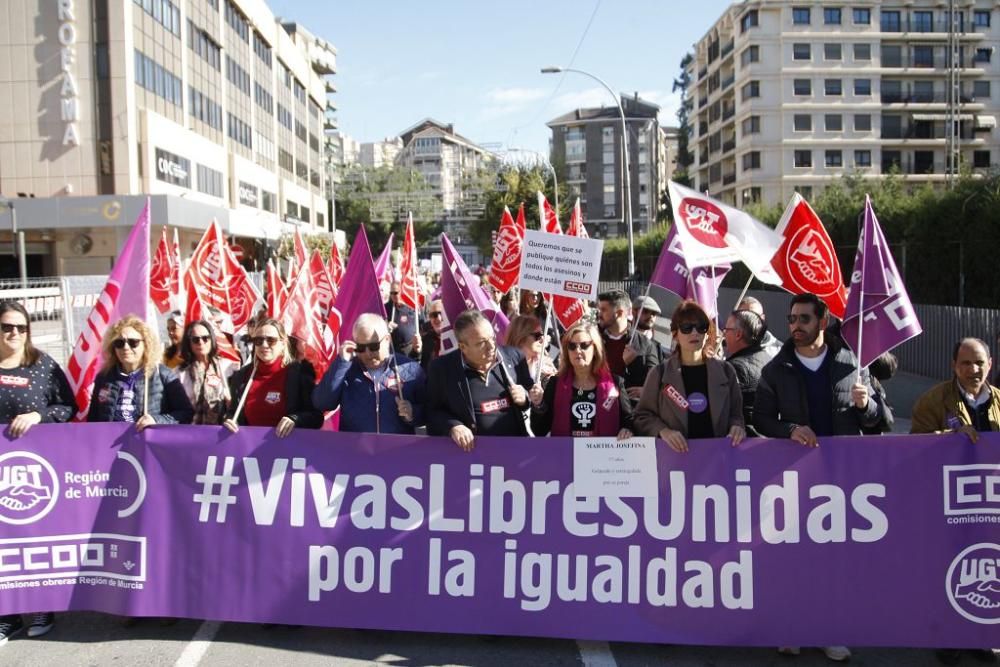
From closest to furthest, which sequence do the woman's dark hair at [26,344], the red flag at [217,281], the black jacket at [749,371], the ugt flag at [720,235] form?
the woman's dark hair at [26,344] → the black jacket at [749,371] → the ugt flag at [720,235] → the red flag at [217,281]

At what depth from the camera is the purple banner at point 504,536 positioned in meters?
4.57

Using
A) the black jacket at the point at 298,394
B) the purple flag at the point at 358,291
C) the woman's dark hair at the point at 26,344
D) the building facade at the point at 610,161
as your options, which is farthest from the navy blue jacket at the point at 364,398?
the building facade at the point at 610,161

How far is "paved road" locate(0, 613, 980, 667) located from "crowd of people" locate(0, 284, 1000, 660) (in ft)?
0.71

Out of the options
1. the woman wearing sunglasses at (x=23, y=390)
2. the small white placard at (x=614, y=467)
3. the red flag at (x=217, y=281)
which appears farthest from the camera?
the red flag at (x=217, y=281)

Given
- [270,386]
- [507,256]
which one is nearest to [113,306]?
[270,386]

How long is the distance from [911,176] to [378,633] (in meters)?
77.3

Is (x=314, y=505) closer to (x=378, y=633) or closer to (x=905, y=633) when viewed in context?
(x=378, y=633)

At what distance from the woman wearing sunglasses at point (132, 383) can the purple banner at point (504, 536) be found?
0.16 m

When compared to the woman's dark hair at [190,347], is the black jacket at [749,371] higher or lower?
lower

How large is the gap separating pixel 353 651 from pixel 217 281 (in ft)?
24.1

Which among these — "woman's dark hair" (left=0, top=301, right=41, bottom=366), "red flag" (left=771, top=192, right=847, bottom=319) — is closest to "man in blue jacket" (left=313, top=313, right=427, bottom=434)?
"woman's dark hair" (left=0, top=301, right=41, bottom=366)

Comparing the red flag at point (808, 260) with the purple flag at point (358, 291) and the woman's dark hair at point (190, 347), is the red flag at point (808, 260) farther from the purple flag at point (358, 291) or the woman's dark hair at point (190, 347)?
the woman's dark hair at point (190, 347)

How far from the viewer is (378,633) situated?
4953 millimetres

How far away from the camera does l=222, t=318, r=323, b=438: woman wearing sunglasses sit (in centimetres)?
550
